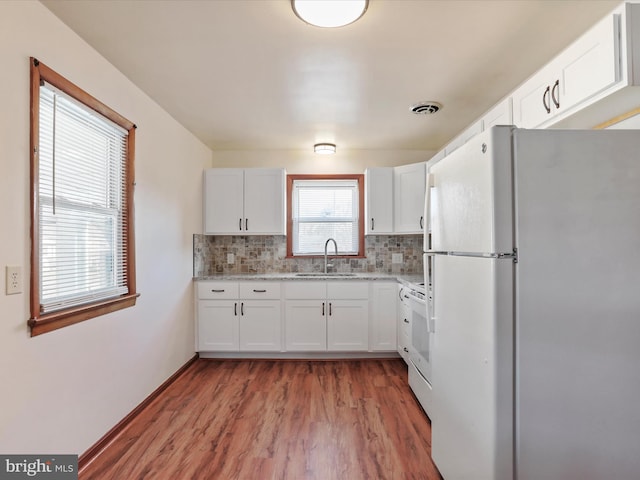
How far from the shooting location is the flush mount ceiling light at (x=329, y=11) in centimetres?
151

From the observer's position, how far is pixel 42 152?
5.30ft

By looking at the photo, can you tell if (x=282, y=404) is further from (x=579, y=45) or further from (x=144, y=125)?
(x=579, y=45)

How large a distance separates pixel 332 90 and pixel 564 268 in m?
1.92

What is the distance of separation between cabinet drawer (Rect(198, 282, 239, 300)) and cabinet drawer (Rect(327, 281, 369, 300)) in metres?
1.00

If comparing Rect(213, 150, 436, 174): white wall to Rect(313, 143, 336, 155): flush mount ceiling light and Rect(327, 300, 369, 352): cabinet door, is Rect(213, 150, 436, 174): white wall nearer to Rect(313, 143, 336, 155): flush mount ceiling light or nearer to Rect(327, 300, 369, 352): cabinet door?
Rect(313, 143, 336, 155): flush mount ceiling light

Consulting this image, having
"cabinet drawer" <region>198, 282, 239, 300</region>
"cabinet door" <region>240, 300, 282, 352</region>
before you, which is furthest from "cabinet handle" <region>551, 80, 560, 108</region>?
"cabinet drawer" <region>198, 282, 239, 300</region>

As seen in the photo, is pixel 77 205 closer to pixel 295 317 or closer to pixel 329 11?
pixel 329 11

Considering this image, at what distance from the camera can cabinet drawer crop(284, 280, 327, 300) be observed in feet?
11.6

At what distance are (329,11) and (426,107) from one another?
1488 millimetres

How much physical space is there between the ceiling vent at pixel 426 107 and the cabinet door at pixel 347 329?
6.53 feet

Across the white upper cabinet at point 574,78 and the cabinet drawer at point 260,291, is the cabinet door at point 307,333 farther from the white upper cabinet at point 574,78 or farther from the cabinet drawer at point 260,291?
the white upper cabinet at point 574,78

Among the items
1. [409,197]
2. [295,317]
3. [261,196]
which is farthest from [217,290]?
[409,197]

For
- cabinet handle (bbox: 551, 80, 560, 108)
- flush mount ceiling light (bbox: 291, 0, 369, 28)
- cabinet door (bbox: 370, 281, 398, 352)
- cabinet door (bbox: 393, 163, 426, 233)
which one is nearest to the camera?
flush mount ceiling light (bbox: 291, 0, 369, 28)

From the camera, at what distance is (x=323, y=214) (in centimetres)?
416
